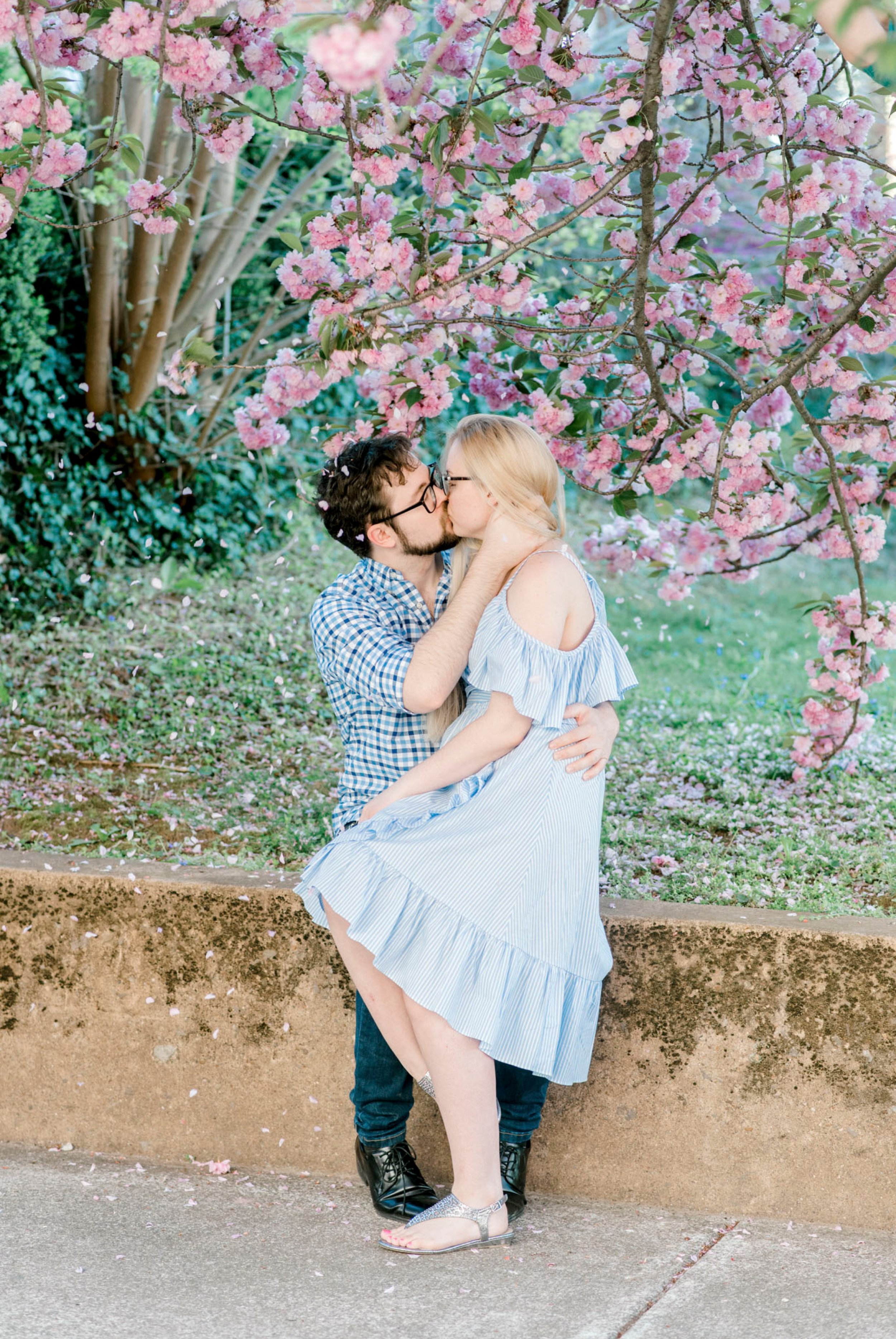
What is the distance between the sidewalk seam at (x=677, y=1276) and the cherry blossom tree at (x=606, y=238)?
1.60 meters

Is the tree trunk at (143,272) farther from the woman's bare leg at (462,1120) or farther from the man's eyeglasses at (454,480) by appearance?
the woman's bare leg at (462,1120)

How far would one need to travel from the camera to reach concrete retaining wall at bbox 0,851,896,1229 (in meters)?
2.33

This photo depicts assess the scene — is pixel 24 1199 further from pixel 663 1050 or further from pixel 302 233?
pixel 302 233

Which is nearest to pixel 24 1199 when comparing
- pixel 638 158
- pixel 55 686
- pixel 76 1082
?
pixel 76 1082

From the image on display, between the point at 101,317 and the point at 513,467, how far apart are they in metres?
4.85

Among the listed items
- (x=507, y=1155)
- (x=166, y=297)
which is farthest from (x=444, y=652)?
(x=166, y=297)

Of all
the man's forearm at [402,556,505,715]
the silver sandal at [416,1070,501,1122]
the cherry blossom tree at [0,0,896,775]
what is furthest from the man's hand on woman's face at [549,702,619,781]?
the cherry blossom tree at [0,0,896,775]

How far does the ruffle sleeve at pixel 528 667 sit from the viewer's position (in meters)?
2.17

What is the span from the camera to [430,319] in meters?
2.76

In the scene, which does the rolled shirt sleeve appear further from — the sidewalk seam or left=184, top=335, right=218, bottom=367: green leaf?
the sidewalk seam

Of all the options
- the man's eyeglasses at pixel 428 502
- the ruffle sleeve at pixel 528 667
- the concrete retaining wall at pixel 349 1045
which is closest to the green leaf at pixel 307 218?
the man's eyeglasses at pixel 428 502

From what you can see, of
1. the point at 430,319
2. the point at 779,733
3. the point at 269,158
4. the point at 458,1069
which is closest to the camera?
the point at 458,1069

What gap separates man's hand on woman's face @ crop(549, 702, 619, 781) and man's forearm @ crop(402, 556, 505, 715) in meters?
0.22

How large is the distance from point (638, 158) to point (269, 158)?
4350 millimetres
